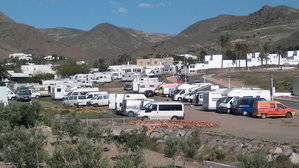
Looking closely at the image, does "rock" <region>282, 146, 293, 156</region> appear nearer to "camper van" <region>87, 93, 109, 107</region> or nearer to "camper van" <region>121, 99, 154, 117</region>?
"camper van" <region>121, 99, 154, 117</region>

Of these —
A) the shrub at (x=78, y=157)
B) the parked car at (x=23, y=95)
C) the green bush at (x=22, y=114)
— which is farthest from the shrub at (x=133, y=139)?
the parked car at (x=23, y=95)

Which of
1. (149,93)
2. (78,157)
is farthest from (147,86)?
(78,157)

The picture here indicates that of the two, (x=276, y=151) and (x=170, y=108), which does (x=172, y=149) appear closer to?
(x=276, y=151)

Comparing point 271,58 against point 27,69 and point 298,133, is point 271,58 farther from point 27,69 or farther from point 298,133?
point 298,133

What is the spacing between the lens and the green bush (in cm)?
2919

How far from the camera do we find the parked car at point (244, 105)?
3925 centimetres

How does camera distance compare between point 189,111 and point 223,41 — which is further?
point 223,41

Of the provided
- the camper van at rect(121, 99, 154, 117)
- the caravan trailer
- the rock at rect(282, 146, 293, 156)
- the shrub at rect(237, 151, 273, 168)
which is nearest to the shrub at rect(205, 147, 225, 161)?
the rock at rect(282, 146, 293, 156)

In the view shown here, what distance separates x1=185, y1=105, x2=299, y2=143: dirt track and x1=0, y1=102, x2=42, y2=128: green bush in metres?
10.8

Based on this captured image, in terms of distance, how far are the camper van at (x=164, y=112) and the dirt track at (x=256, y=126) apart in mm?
2219

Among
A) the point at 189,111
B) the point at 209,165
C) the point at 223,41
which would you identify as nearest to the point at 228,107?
the point at 189,111

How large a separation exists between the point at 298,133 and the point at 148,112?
11.2 meters

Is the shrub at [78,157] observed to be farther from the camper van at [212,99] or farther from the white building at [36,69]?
the white building at [36,69]

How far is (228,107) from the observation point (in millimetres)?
41531
